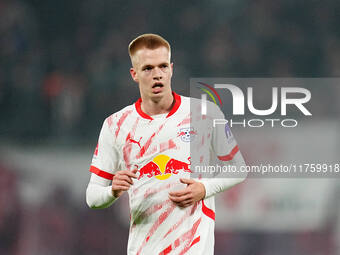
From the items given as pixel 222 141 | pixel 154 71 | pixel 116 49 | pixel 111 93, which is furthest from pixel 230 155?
pixel 116 49

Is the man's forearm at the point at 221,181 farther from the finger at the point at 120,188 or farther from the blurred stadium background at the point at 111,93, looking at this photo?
the blurred stadium background at the point at 111,93

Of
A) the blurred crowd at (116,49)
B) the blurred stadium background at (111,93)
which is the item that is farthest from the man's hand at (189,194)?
the blurred crowd at (116,49)

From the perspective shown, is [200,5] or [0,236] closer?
[0,236]

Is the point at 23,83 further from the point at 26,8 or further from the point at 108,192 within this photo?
the point at 108,192

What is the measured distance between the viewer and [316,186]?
6.77 m

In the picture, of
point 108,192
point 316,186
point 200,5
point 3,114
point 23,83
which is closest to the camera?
point 108,192

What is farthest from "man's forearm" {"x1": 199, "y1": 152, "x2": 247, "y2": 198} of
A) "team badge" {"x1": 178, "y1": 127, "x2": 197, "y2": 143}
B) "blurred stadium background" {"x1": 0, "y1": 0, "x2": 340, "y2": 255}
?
"blurred stadium background" {"x1": 0, "y1": 0, "x2": 340, "y2": 255}

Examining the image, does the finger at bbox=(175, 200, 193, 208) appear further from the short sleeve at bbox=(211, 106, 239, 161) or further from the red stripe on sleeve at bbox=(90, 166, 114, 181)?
the red stripe on sleeve at bbox=(90, 166, 114, 181)

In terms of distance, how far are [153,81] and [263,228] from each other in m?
3.80

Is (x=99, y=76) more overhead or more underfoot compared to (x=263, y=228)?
more overhead

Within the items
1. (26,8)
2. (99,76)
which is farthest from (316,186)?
(26,8)

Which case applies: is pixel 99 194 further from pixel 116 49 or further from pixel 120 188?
pixel 116 49

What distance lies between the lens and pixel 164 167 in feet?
11.1

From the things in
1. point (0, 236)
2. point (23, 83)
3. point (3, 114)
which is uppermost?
point (23, 83)
